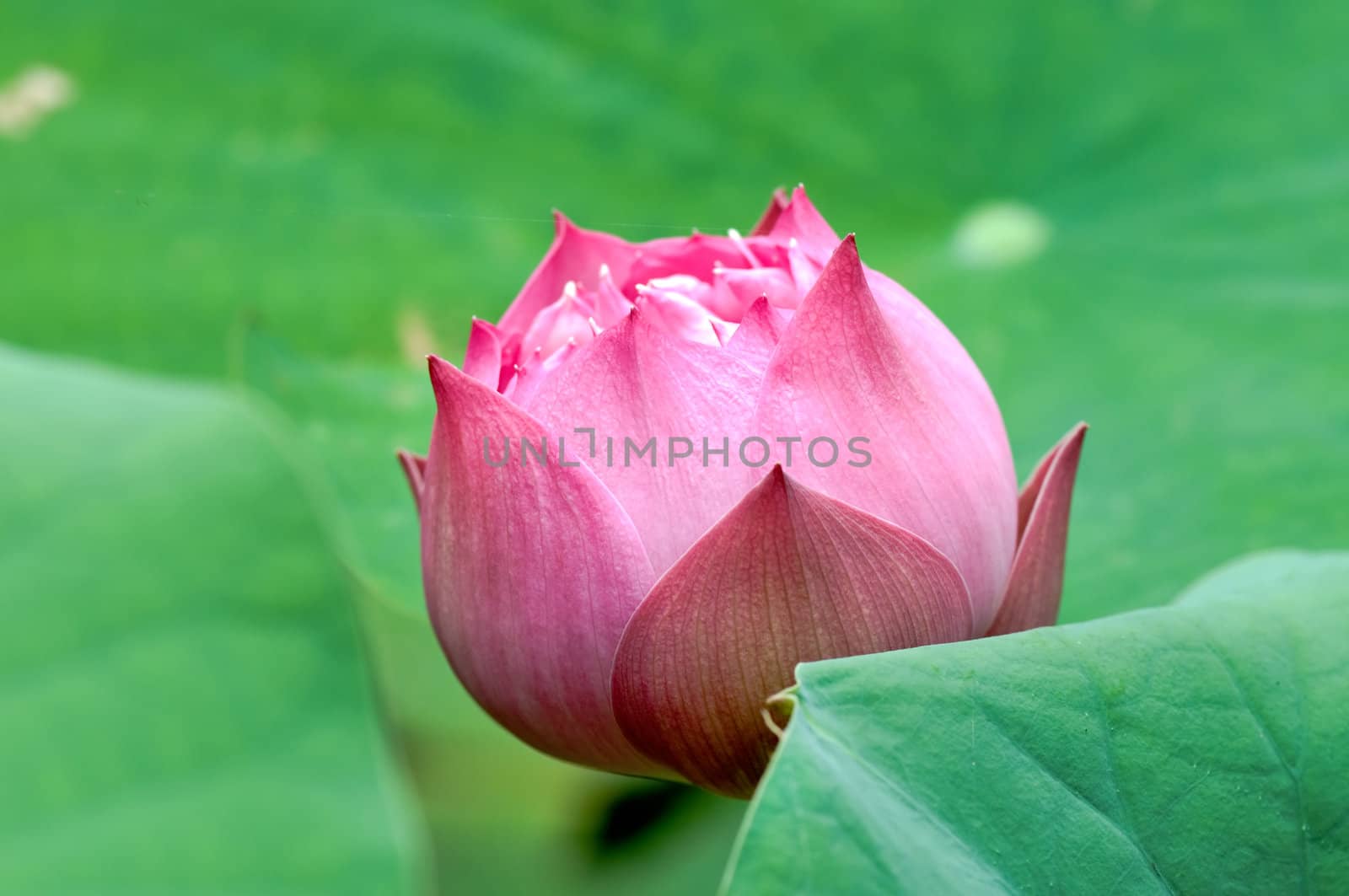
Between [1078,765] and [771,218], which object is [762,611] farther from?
[771,218]

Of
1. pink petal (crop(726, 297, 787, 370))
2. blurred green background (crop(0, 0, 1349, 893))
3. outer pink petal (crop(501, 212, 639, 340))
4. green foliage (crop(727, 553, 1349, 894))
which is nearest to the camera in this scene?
green foliage (crop(727, 553, 1349, 894))

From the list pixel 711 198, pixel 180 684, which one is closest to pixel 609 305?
pixel 180 684

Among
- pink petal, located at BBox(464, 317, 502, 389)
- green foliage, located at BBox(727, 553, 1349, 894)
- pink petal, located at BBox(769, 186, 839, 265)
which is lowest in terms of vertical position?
green foliage, located at BBox(727, 553, 1349, 894)

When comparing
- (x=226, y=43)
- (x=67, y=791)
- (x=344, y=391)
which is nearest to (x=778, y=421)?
(x=67, y=791)

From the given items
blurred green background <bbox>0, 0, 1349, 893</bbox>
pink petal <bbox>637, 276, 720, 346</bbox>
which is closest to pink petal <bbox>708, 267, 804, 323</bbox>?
pink petal <bbox>637, 276, 720, 346</bbox>

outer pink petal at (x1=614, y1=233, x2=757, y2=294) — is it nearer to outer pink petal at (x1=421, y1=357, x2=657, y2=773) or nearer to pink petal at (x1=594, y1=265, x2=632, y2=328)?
pink petal at (x1=594, y1=265, x2=632, y2=328)

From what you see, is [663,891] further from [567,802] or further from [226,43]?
[226,43]
